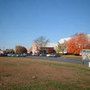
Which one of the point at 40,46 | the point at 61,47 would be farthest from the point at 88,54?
the point at 40,46

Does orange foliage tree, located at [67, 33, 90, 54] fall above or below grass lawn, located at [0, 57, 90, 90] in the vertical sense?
above

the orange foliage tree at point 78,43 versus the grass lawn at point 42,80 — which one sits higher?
the orange foliage tree at point 78,43

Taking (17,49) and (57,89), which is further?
(17,49)

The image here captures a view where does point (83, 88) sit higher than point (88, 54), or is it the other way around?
point (88, 54)

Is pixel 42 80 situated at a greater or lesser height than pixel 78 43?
lesser

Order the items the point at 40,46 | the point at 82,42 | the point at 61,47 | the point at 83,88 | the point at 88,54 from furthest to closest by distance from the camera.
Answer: the point at 40,46 < the point at 61,47 < the point at 82,42 < the point at 88,54 < the point at 83,88

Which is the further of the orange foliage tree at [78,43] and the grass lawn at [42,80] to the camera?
the orange foliage tree at [78,43]

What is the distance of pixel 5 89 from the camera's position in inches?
420

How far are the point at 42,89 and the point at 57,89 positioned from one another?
0.91m

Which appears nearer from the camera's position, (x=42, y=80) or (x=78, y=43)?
(x=42, y=80)

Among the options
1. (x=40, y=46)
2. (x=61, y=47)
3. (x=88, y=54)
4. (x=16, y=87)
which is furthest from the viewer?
(x=40, y=46)

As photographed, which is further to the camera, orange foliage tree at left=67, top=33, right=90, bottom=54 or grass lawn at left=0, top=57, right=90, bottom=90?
orange foliage tree at left=67, top=33, right=90, bottom=54

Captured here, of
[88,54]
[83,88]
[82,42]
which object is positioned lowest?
[83,88]

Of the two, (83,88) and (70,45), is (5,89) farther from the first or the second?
(70,45)
